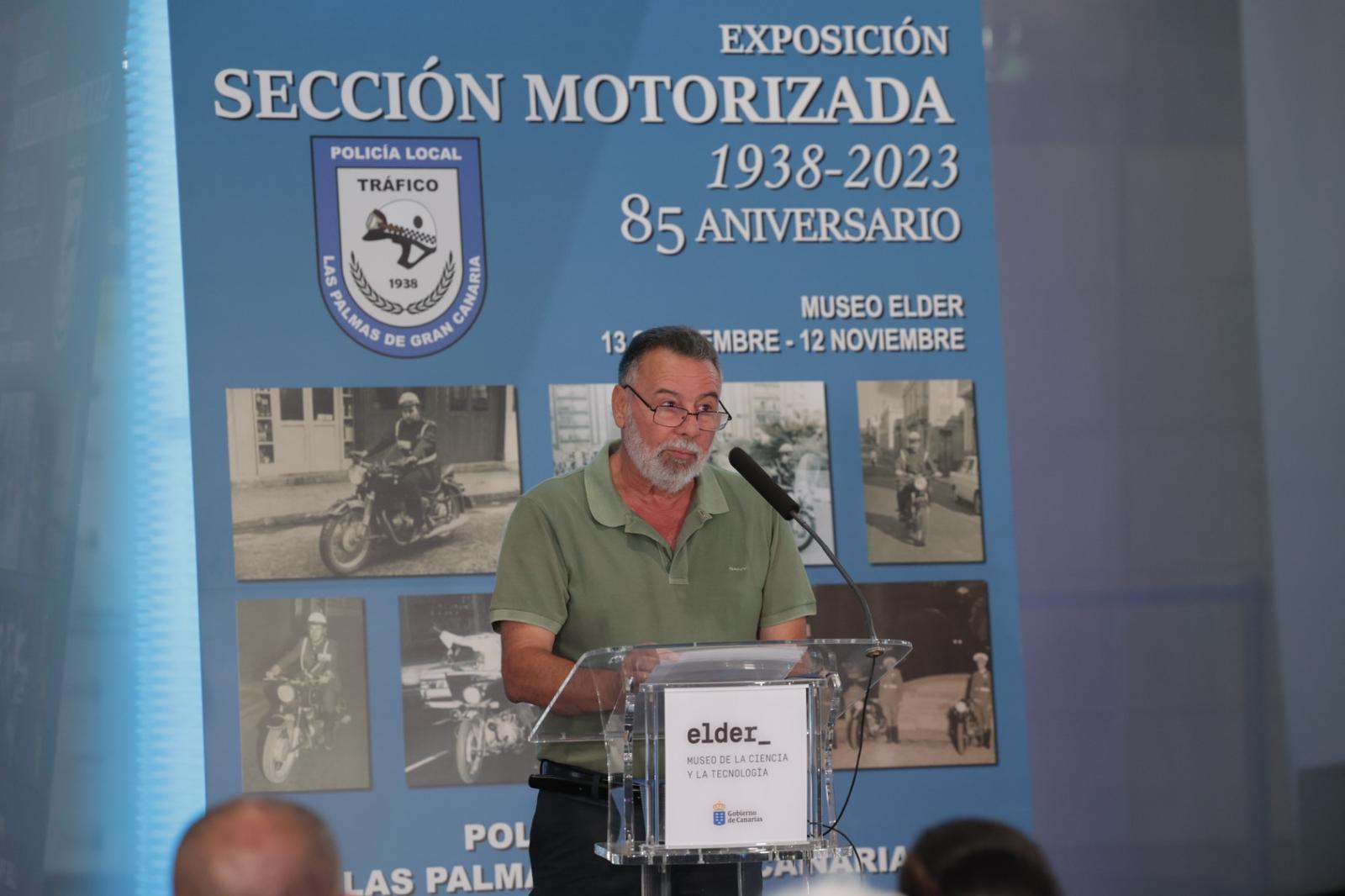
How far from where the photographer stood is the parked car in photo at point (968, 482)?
4.56 m

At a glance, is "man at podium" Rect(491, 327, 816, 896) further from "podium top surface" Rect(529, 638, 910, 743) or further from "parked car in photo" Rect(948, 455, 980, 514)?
"parked car in photo" Rect(948, 455, 980, 514)

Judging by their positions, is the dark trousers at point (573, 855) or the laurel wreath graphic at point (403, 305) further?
the laurel wreath graphic at point (403, 305)

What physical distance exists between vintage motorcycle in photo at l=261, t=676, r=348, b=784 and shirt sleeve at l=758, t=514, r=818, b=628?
1437mm

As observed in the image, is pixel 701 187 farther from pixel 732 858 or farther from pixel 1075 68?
pixel 732 858

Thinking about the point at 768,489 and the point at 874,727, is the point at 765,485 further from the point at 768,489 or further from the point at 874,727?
the point at 874,727

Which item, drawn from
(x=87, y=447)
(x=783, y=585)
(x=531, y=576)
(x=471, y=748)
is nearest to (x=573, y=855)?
(x=531, y=576)

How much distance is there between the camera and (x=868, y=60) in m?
4.66

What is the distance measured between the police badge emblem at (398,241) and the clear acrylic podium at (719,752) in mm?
2003

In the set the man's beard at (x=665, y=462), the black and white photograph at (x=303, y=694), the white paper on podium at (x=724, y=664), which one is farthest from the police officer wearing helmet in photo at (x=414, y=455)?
the white paper on podium at (x=724, y=664)

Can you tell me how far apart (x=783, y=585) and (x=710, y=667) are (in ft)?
3.12

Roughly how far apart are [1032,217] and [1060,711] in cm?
156

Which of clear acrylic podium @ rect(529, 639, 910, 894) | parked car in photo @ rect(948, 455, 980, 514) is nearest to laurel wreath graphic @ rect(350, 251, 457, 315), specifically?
parked car in photo @ rect(948, 455, 980, 514)

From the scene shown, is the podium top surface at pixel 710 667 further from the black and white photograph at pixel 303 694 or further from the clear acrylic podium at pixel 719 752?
the black and white photograph at pixel 303 694

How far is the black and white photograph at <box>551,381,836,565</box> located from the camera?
14.5 feet
